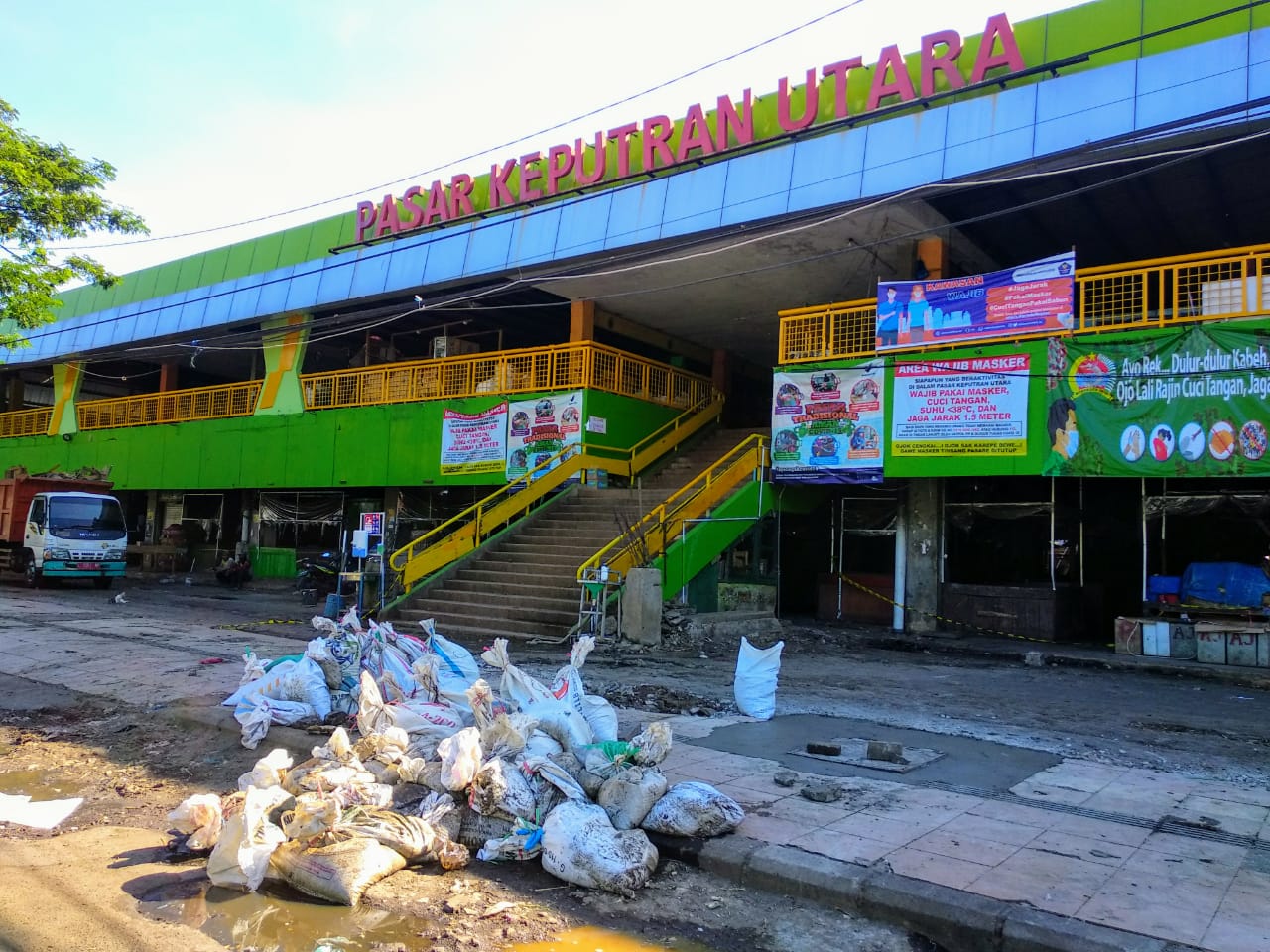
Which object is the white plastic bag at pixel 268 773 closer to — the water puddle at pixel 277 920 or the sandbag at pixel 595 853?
the water puddle at pixel 277 920

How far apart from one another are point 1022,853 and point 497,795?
285 centimetres

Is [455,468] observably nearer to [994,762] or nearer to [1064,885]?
[994,762]

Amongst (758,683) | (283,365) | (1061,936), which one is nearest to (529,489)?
(758,683)

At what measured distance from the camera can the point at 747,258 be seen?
17.1 metres

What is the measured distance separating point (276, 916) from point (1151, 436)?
12782mm

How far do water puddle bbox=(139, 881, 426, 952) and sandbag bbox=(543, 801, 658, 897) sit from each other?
0.80m

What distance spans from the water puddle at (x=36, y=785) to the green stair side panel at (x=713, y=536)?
8.73m

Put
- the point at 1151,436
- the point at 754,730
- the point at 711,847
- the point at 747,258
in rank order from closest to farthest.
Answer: the point at 711,847 → the point at 754,730 → the point at 1151,436 → the point at 747,258

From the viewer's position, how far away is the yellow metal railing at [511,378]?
19.5 meters

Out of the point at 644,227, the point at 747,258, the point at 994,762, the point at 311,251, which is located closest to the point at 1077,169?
the point at 747,258

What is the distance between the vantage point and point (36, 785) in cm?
605

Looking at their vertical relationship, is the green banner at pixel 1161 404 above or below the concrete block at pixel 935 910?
above

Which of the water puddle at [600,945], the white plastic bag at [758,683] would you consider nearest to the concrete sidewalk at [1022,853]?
the water puddle at [600,945]

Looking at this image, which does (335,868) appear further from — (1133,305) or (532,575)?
(1133,305)
